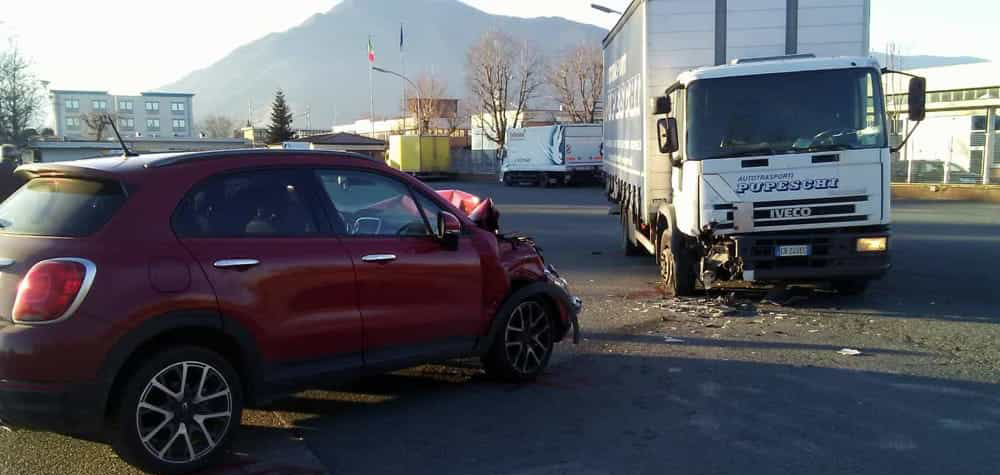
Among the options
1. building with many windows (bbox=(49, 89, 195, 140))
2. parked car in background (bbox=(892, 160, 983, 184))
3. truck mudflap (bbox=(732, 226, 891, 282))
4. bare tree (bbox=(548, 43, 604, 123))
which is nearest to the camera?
truck mudflap (bbox=(732, 226, 891, 282))

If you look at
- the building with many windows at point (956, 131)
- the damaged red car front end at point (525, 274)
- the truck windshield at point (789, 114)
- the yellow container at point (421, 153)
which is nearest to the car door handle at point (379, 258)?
the damaged red car front end at point (525, 274)

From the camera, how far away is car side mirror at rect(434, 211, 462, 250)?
19.2 ft

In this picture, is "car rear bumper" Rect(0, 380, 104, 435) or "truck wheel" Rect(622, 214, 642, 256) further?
"truck wheel" Rect(622, 214, 642, 256)

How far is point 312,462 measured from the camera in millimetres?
4812

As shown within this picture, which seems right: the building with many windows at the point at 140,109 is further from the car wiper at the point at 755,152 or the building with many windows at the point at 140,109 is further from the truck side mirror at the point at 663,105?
the car wiper at the point at 755,152

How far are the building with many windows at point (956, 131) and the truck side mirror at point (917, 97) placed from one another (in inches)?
822

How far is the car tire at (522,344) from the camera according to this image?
6.39 metres

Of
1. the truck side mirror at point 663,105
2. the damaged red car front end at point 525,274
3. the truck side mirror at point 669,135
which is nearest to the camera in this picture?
the damaged red car front end at point 525,274

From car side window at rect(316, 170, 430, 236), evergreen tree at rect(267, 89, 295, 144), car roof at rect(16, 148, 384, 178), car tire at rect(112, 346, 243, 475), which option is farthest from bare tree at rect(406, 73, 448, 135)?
car tire at rect(112, 346, 243, 475)

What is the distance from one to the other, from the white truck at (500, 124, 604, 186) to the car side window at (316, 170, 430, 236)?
3791cm

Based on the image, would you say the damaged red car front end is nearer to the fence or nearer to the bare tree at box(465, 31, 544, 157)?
the fence

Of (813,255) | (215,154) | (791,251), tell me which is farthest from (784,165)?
(215,154)

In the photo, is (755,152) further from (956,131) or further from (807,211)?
(956,131)

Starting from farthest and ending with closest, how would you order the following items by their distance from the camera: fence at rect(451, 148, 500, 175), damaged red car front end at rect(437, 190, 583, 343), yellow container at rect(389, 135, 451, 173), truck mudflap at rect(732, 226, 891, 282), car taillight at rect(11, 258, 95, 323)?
fence at rect(451, 148, 500, 175) → yellow container at rect(389, 135, 451, 173) → truck mudflap at rect(732, 226, 891, 282) → damaged red car front end at rect(437, 190, 583, 343) → car taillight at rect(11, 258, 95, 323)
